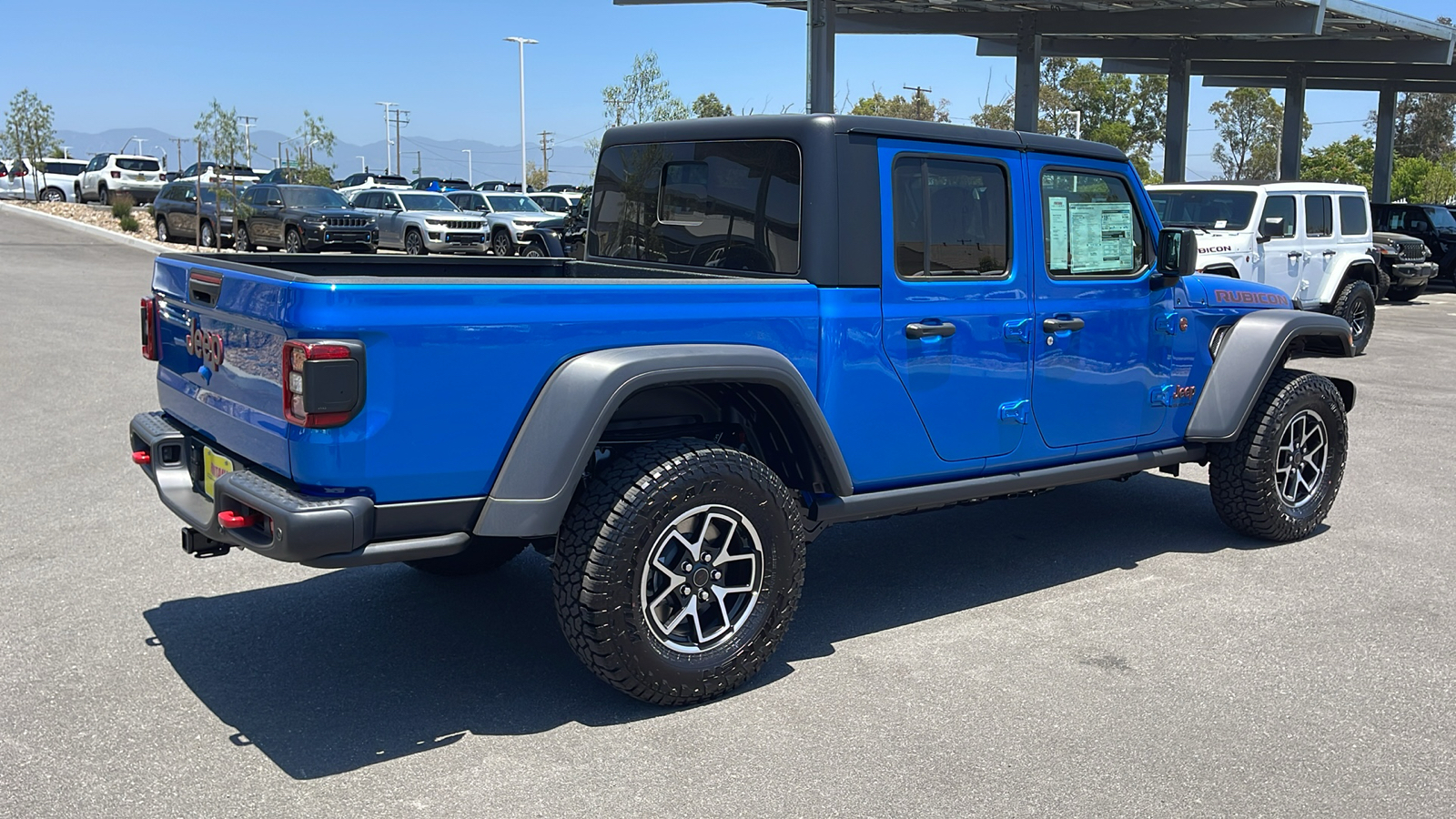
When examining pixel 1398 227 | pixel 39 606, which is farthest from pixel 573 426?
pixel 1398 227

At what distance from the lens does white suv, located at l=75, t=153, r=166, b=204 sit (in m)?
39.9

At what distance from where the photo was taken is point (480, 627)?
4.90 metres

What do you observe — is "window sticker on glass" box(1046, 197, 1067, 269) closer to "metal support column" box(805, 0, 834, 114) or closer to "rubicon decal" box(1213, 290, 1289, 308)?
"rubicon decal" box(1213, 290, 1289, 308)

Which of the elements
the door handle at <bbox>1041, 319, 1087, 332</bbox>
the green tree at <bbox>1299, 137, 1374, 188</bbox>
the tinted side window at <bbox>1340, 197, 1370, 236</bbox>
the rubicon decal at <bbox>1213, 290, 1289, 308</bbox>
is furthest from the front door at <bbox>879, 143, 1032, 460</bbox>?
the green tree at <bbox>1299, 137, 1374, 188</bbox>

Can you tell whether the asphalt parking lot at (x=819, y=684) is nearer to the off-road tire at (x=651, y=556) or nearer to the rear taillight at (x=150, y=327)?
the off-road tire at (x=651, y=556)

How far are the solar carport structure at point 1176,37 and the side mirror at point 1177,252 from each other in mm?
16910

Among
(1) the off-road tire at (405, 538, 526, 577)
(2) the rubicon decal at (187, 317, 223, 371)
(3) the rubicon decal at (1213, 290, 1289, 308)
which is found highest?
(3) the rubicon decal at (1213, 290, 1289, 308)

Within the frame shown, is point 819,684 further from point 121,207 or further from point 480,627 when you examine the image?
point 121,207

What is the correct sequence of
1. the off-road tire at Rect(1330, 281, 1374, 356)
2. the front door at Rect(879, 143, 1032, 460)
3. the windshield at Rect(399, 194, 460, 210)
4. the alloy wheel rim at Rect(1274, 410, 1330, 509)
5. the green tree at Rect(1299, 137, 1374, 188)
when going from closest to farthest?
1. the front door at Rect(879, 143, 1032, 460)
2. the alloy wheel rim at Rect(1274, 410, 1330, 509)
3. the off-road tire at Rect(1330, 281, 1374, 356)
4. the windshield at Rect(399, 194, 460, 210)
5. the green tree at Rect(1299, 137, 1374, 188)

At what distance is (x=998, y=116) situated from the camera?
136 ft

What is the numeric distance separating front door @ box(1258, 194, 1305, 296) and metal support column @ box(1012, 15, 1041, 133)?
34.7ft

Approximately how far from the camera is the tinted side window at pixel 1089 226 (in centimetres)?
525

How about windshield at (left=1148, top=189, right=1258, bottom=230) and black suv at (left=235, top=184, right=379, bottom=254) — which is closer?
windshield at (left=1148, top=189, right=1258, bottom=230)

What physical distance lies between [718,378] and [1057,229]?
1.97 metres
